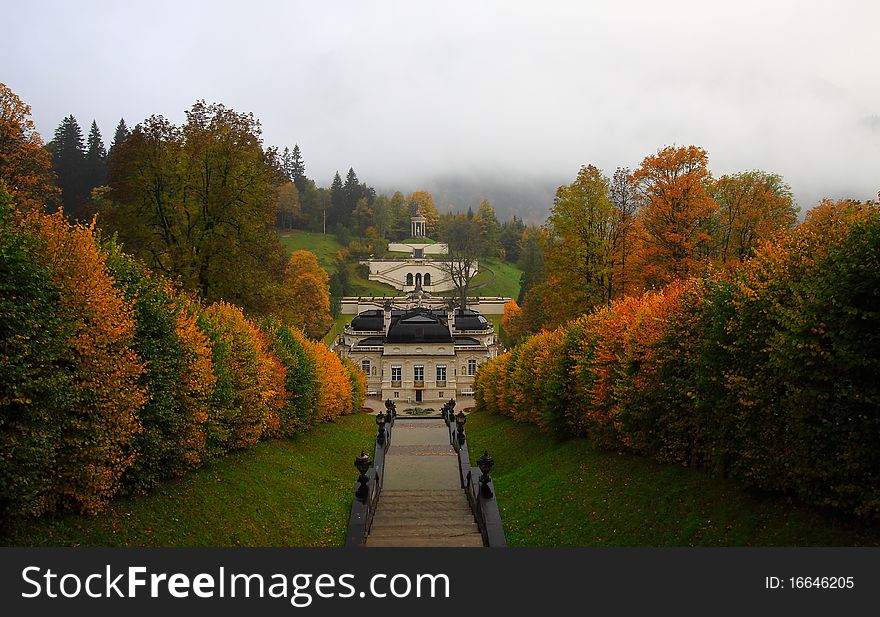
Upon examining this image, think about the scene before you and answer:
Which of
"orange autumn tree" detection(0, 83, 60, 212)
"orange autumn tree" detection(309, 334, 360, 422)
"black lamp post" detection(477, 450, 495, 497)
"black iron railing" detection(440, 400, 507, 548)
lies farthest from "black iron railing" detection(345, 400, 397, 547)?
"orange autumn tree" detection(0, 83, 60, 212)

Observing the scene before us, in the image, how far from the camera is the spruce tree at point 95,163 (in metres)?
90.3

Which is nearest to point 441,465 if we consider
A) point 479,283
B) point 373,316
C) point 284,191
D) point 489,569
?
point 489,569

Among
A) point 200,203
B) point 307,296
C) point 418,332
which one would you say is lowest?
point 418,332

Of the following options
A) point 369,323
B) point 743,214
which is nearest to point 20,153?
point 743,214

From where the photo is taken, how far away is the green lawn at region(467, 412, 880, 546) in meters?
11.9

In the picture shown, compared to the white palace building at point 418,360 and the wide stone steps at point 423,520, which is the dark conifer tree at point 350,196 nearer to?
the white palace building at point 418,360

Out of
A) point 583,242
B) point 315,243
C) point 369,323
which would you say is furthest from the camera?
point 315,243

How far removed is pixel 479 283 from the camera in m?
141

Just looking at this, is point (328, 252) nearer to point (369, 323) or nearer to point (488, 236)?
point (488, 236)

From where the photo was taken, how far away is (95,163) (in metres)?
94.9

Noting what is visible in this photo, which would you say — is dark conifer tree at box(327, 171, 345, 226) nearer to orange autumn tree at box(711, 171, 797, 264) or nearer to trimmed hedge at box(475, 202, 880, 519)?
orange autumn tree at box(711, 171, 797, 264)

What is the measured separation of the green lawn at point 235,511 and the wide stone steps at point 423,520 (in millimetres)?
1283

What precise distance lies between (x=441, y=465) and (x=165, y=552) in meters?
16.7

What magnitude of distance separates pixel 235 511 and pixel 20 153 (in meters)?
17.9
